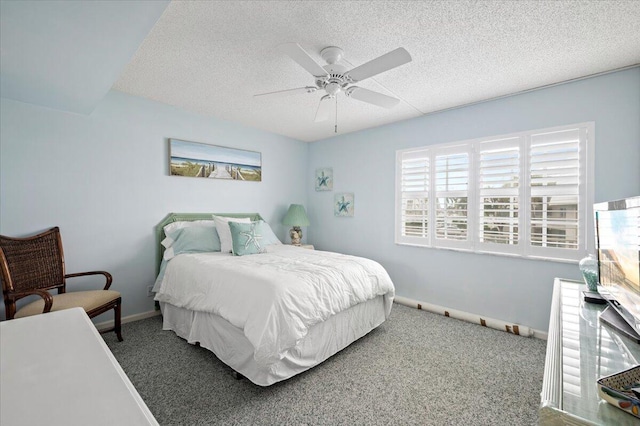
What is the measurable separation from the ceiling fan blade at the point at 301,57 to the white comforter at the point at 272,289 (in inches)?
61.1

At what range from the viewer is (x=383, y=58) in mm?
1774

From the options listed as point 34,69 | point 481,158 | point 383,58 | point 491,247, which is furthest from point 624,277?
point 34,69

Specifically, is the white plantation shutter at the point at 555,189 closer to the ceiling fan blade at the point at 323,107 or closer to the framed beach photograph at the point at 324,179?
the ceiling fan blade at the point at 323,107

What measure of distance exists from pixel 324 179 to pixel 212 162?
186 centimetres

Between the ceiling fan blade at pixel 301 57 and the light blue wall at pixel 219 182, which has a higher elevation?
the ceiling fan blade at pixel 301 57

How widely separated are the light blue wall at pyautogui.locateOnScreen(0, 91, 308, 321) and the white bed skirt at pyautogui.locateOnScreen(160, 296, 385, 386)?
820mm

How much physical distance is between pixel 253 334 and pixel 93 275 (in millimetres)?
→ 2196

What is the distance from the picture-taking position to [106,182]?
116 inches

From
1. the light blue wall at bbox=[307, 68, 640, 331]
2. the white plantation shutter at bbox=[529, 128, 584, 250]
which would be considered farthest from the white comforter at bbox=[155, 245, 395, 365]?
the white plantation shutter at bbox=[529, 128, 584, 250]

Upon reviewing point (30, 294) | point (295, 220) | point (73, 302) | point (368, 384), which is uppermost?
point (295, 220)

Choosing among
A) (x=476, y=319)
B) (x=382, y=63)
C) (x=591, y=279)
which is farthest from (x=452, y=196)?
(x=382, y=63)

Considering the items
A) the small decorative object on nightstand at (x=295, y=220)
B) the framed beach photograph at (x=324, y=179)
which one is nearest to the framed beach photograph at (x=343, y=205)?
the framed beach photograph at (x=324, y=179)

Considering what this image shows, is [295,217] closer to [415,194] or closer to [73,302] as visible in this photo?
[415,194]

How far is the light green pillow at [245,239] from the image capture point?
10.2 feet
